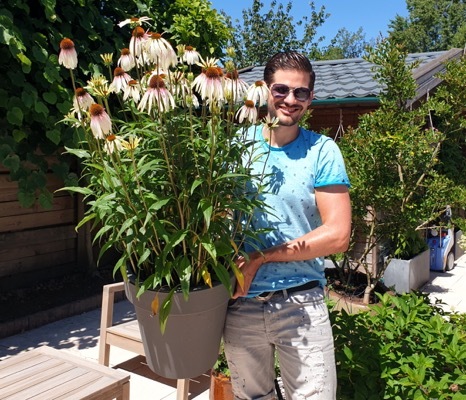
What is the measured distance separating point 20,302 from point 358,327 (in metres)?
3.40

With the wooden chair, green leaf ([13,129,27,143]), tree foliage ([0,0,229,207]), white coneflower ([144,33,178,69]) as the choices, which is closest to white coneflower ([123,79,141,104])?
white coneflower ([144,33,178,69])

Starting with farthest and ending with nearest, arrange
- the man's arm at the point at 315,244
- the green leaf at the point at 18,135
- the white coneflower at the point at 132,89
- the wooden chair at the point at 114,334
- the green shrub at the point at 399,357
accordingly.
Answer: the green leaf at the point at 18,135
the wooden chair at the point at 114,334
the green shrub at the point at 399,357
the man's arm at the point at 315,244
the white coneflower at the point at 132,89

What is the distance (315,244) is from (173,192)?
446 millimetres

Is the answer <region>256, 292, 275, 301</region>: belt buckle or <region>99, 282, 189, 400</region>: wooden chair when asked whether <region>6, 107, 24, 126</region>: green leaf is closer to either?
<region>99, 282, 189, 400</region>: wooden chair

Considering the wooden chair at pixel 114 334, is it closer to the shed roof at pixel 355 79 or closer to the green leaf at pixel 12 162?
the green leaf at pixel 12 162

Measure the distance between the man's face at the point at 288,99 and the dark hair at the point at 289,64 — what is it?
0.05ft

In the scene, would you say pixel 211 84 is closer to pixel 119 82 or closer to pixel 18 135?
pixel 119 82

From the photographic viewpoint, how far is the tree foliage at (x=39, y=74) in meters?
3.98

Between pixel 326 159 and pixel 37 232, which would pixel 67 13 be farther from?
pixel 326 159

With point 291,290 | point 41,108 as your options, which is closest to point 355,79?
point 41,108

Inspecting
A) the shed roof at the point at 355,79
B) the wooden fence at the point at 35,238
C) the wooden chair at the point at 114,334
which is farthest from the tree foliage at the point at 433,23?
the wooden chair at the point at 114,334

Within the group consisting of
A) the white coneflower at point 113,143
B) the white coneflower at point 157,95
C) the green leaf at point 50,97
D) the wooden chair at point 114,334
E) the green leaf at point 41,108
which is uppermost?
the green leaf at point 50,97

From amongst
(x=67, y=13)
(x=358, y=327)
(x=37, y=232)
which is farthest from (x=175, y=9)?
(x=358, y=327)

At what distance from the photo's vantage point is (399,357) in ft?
6.51
